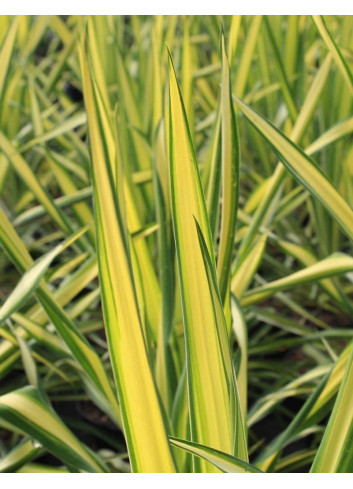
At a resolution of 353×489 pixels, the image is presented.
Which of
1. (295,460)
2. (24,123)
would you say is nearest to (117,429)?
(295,460)

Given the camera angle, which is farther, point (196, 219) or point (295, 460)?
point (295, 460)

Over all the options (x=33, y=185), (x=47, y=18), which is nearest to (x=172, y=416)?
(x=33, y=185)

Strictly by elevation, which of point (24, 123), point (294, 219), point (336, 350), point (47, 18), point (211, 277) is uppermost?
point (47, 18)

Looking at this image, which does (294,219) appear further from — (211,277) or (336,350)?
(211,277)

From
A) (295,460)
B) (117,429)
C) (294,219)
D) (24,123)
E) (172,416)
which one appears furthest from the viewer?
(24,123)

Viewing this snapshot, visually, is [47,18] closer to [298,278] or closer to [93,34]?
[93,34]

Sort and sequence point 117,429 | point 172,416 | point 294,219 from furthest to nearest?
point 294,219, point 117,429, point 172,416

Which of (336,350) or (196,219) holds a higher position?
(196,219)
